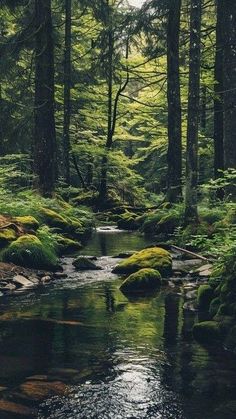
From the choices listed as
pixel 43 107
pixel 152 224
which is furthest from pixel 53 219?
pixel 152 224

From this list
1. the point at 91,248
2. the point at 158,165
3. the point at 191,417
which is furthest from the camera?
the point at 158,165

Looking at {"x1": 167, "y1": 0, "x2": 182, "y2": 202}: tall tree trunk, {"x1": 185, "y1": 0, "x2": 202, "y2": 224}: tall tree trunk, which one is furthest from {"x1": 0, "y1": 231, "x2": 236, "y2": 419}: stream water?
{"x1": 167, "y1": 0, "x2": 182, "y2": 202}: tall tree trunk

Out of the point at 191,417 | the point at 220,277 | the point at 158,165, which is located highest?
the point at 158,165

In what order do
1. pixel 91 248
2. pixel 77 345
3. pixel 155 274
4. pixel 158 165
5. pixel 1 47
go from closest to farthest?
1. pixel 77 345
2. pixel 155 274
3. pixel 91 248
4. pixel 1 47
5. pixel 158 165

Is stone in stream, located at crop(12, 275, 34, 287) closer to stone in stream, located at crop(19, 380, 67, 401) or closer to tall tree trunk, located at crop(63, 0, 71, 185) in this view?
stone in stream, located at crop(19, 380, 67, 401)

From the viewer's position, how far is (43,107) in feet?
54.0

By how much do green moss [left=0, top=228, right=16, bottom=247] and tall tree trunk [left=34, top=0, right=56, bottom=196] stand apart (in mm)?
5412

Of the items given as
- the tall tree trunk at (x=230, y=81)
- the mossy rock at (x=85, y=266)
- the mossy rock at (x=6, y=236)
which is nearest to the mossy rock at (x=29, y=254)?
the mossy rock at (x=6, y=236)

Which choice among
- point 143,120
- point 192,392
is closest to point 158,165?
point 143,120

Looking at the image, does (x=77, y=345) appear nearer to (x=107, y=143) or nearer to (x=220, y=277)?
(x=220, y=277)

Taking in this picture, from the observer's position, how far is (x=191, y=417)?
4.13 meters

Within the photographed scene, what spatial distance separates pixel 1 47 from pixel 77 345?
45.1 feet

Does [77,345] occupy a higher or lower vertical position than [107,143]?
lower

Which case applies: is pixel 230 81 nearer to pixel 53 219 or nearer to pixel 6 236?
pixel 53 219
